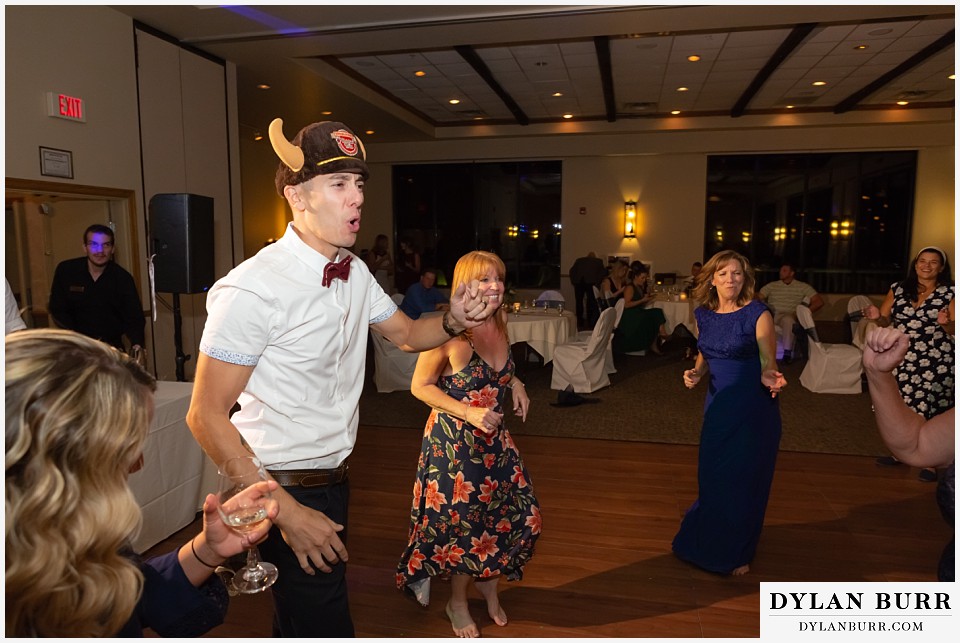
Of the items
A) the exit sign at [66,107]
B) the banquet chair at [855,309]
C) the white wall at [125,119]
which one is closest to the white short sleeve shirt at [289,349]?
the white wall at [125,119]

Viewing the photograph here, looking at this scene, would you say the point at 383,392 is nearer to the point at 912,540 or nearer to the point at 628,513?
the point at 628,513

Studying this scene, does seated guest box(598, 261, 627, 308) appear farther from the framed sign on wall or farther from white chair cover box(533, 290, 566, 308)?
the framed sign on wall

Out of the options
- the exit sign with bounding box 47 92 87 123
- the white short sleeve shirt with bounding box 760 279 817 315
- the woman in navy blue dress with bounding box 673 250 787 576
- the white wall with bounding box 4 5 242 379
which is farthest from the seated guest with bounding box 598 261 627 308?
the exit sign with bounding box 47 92 87 123

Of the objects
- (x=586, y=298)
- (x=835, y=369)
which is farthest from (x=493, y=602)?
(x=586, y=298)

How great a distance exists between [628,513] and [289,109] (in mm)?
8599

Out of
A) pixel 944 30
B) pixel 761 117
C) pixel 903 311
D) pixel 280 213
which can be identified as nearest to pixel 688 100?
pixel 761 117

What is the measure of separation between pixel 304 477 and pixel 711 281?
100 inches

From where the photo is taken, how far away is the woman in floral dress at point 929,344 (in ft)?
14.5

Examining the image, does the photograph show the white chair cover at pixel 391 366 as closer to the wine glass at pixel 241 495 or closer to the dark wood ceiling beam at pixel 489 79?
the dark wood ceiling beam at pixel 489 79

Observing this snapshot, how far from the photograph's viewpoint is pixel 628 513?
396 centimetres

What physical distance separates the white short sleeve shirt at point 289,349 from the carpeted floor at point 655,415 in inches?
158

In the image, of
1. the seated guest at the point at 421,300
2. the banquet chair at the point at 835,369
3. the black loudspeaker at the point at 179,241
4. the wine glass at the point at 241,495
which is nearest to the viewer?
the wine glass at the point at 241,495

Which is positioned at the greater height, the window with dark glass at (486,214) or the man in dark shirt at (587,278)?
the window with dark glass at (486,214)

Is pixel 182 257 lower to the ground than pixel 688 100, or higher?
lower
